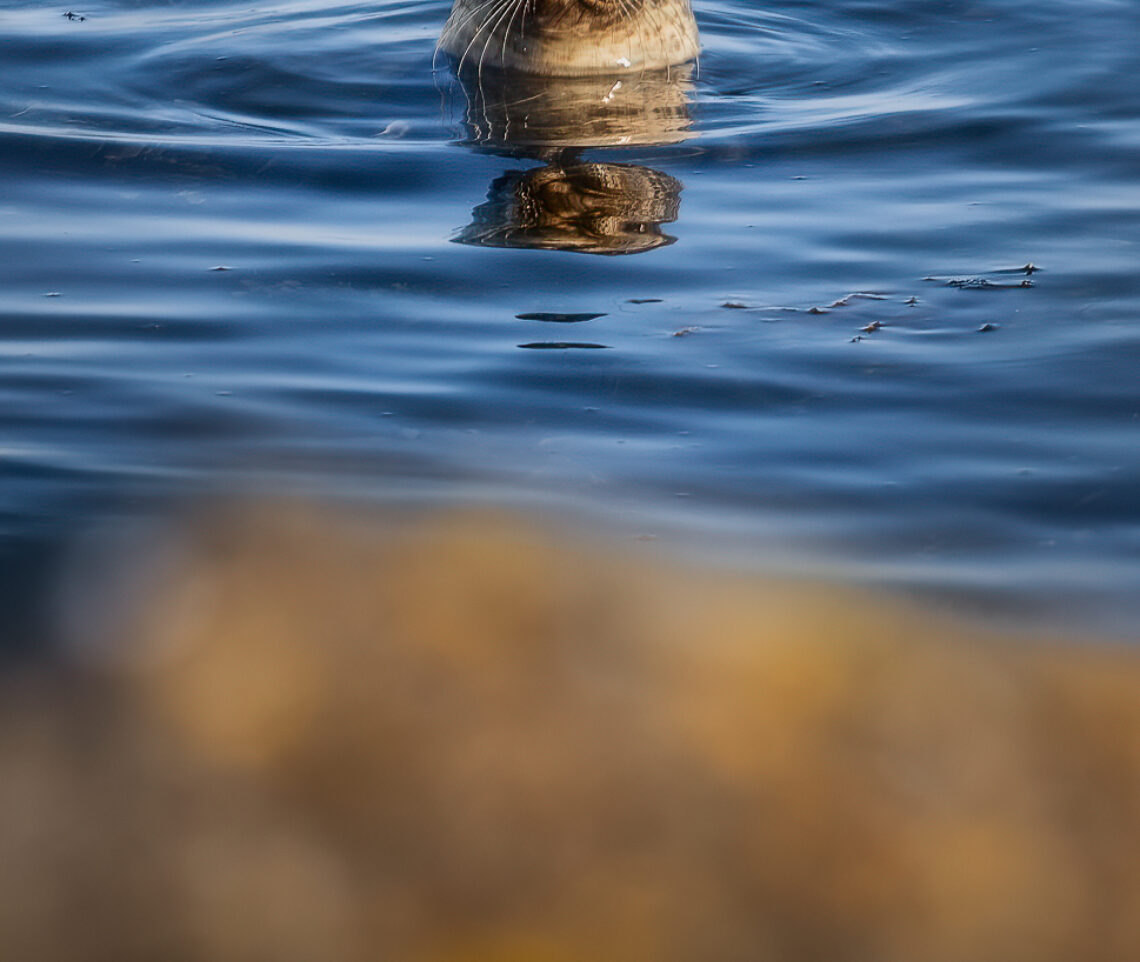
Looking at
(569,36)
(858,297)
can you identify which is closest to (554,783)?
(858,297)

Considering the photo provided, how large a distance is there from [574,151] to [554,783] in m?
4.07

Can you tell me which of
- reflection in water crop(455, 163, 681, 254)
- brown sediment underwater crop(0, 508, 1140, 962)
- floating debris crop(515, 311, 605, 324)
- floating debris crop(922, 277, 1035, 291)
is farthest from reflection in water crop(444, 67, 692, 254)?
brown sediment underwater crop(0, 508, 1140, 962)

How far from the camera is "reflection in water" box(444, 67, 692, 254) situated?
5215mm

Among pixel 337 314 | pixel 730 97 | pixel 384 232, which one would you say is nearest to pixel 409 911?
pixel 337 314

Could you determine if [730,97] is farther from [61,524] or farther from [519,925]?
[519,925]

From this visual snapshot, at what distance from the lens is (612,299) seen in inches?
181

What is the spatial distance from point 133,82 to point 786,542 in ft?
15.7

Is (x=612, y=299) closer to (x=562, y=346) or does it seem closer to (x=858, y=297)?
(x=562, y=346)

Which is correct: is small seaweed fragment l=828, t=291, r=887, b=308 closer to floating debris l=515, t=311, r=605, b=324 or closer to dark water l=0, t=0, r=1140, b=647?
dark water l=0, t=0, r=1140, b=647

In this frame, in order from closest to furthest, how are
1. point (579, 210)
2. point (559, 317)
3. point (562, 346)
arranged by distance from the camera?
point (562, 346) < point (559, 317) < point (579, 210)

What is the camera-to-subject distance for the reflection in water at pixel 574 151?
5.21 meters

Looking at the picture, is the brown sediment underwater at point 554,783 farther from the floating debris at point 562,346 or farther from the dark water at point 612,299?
the floating debris at point 562,346

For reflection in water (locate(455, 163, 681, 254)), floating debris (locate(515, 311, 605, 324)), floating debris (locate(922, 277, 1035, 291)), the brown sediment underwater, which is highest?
reflection in water (locate(455, 163, 681, 254))

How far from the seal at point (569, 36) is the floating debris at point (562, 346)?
357cm
